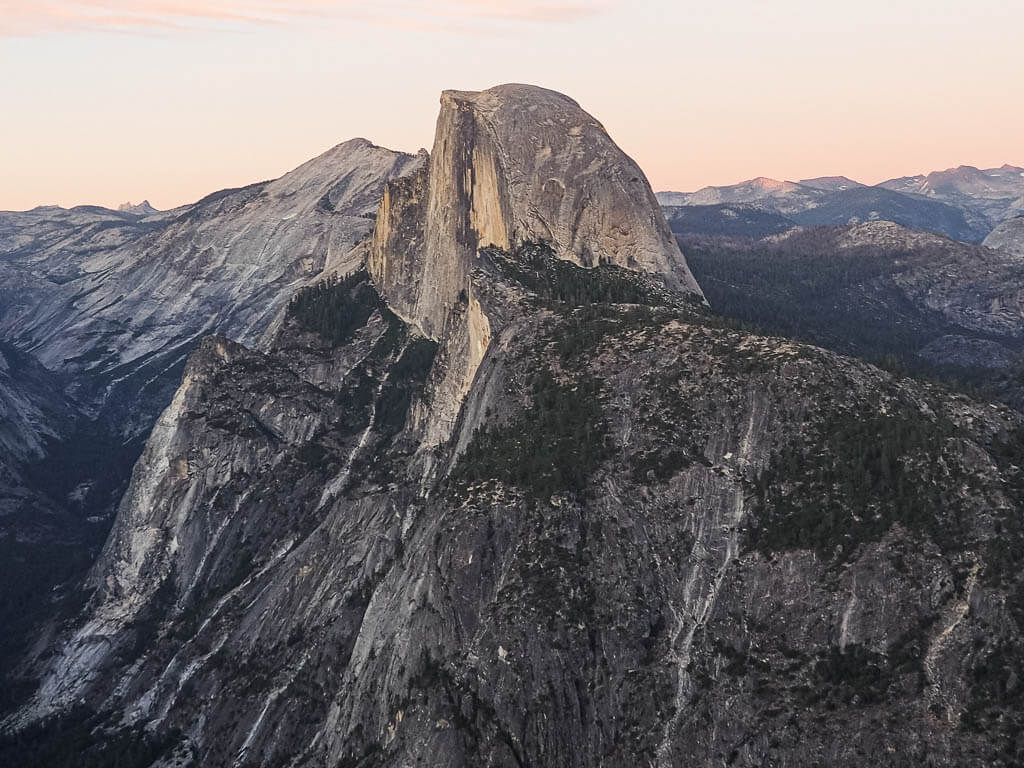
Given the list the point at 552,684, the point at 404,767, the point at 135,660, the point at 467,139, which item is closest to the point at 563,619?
the point at 552,684

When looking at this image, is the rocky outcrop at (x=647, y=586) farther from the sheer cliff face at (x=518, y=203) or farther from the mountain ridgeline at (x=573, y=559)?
the sheer cliff face at (x=518, y=203)

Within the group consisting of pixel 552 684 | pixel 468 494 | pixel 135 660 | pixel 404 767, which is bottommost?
pixel 135 660

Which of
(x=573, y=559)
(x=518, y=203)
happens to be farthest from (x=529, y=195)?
(x=573, y=559)

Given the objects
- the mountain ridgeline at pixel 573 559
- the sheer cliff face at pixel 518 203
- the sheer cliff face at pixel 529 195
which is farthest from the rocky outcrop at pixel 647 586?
the sheer cliff face at pixel 529 195

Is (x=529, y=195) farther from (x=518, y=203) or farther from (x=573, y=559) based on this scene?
(x=573, y=559)

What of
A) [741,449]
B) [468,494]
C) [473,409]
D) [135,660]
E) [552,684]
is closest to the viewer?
[552,684]

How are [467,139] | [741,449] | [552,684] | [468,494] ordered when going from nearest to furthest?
[552,684] → [741,449] → [468,494] → [467,139]

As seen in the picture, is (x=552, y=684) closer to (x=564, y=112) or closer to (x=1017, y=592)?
(x=1017, y=592)
